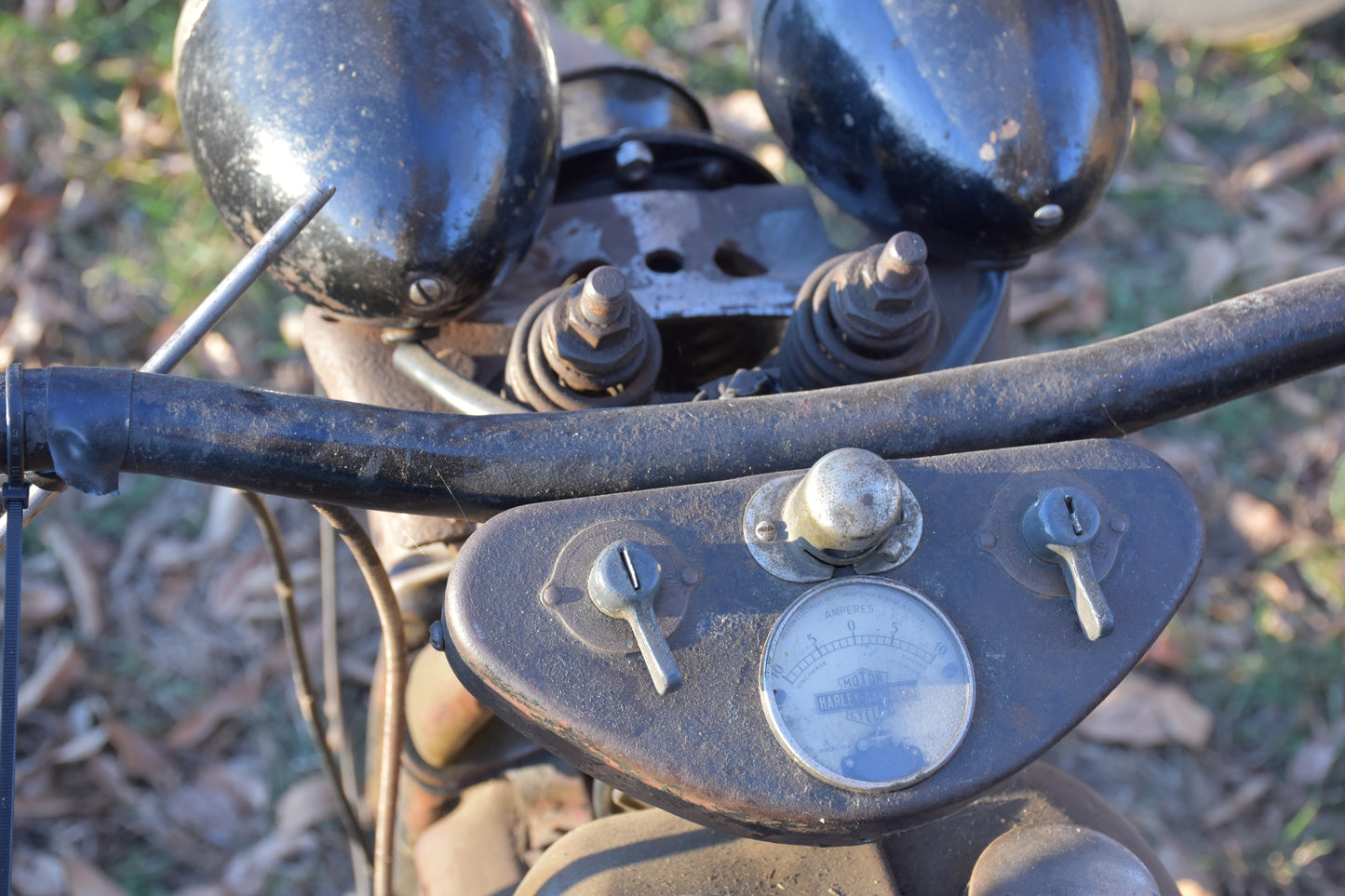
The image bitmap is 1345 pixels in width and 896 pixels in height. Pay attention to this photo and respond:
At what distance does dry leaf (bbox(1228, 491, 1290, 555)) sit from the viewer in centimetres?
253

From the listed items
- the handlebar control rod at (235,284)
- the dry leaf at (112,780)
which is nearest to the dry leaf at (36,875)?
the dry leaf at (112,780)

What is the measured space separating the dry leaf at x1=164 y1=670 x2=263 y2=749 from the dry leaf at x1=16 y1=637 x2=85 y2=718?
246mm

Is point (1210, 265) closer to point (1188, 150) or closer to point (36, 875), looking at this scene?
point (1188, 150)

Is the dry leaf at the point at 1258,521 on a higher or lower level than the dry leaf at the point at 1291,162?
lower

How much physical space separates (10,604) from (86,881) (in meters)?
1.52

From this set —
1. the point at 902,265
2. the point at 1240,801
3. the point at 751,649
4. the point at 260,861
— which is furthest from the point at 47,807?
the point at 1240,801

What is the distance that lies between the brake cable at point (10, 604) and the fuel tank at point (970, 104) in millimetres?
879

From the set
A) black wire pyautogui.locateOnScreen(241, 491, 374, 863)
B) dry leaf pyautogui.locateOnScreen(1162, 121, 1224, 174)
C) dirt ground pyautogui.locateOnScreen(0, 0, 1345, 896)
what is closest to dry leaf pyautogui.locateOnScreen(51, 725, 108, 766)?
dirt ground pyautogui.locateOnScreen(0, 0, 1345, 896)

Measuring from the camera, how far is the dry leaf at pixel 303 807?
219 cm

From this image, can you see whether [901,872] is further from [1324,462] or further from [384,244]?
[1324,462]

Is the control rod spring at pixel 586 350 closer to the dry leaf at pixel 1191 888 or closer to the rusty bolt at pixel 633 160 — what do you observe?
the rusty bolt at pixel 633 160

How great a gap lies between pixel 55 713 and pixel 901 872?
188 cm

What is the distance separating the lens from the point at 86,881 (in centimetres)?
207

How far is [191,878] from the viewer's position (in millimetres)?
2129
